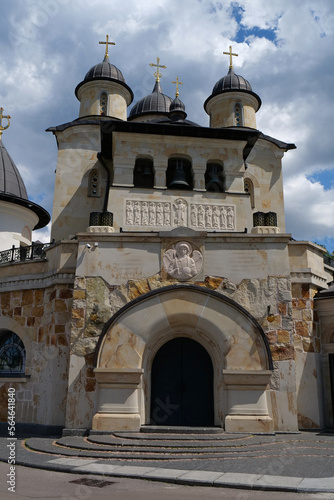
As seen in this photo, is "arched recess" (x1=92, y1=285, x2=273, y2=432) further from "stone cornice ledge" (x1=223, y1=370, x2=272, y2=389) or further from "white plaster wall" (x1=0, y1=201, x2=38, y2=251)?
"white plaster wall" (x1=0, y1=201, x2=38, y2=251)

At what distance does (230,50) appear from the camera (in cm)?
2444

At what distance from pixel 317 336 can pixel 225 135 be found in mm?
7794

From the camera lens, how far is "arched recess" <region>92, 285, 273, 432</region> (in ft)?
36.7

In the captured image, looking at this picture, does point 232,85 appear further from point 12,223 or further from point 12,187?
point 12,223

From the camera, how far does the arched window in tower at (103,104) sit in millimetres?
21891

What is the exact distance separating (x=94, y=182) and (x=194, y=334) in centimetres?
972

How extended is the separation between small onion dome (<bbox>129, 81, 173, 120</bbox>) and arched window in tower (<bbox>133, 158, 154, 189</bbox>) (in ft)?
32.3

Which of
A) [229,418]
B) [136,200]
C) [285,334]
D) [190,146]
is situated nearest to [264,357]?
[285,334]

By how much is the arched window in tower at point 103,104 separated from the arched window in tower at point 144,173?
5.77 metres

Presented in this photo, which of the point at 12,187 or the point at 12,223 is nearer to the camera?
the point at 12,223

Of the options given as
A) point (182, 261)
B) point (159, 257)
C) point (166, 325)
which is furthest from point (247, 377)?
point (159, 257)

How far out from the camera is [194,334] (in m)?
12.5

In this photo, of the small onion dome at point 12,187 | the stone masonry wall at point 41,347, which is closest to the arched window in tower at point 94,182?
the small onion dome at point 12,187

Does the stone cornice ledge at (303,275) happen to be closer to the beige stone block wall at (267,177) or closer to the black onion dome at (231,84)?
the beige stone block wall at (267,177)
